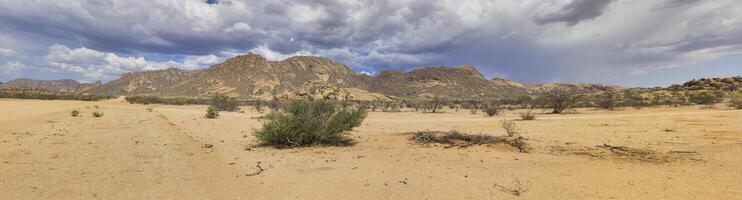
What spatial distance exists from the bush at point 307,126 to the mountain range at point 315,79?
119m

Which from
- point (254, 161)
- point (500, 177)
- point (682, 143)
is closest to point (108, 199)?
point (254, 161)

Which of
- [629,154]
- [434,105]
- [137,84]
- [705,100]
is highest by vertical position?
[137,84]

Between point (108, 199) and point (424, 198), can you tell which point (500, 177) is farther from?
point (108, 199)

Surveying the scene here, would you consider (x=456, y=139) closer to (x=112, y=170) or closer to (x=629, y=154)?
(x=629, y=154)

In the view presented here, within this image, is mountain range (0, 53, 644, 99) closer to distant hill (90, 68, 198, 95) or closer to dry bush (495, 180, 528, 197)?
distant hill (90, 68, 198, 95)

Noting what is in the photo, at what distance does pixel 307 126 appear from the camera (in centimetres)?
1314

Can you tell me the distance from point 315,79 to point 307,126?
471 feet

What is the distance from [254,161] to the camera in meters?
10.7

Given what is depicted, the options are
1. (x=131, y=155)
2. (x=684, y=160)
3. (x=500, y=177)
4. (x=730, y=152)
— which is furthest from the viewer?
(x=131, y=155)

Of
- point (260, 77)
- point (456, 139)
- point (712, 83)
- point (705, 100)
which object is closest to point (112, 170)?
point (456, 139)

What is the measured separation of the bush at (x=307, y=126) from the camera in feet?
42.9

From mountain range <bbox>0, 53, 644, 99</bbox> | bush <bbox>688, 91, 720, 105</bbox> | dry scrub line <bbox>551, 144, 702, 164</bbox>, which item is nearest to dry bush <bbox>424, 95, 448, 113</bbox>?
bush <bbox>688, 91, 720, 105</bbox>

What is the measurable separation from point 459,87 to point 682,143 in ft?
455

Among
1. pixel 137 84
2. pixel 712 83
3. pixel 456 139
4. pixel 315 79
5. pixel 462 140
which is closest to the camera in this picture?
pixel 462 140
